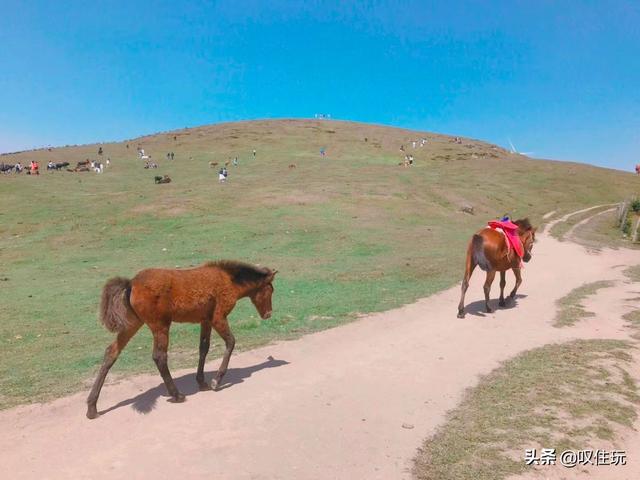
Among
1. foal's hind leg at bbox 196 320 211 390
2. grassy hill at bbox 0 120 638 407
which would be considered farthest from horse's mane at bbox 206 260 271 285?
grassy hill at bbox 0 120 638 407

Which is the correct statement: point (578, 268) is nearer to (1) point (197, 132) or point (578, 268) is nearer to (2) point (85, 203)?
(2) point (85, 203)

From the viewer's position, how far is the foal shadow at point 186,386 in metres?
6.93

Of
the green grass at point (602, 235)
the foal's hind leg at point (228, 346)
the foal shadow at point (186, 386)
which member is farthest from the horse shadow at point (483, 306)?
the green grass at point (602, 235)

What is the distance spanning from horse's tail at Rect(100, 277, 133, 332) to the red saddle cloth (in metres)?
10.6

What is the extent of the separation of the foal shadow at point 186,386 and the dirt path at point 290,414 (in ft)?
0.07

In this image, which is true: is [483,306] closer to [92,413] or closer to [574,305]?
[574,305]

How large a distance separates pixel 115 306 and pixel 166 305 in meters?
0.72

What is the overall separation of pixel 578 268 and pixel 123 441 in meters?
19.5

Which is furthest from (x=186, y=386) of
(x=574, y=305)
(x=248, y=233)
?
(x=248, y=233)

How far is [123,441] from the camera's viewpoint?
5832 millimetres

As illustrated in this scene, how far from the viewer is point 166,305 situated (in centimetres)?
684

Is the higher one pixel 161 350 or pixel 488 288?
pixel 488 288

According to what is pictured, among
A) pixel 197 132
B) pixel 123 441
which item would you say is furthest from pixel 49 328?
pixel 197 132

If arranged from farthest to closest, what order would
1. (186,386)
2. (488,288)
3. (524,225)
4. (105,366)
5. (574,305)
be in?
(524,225) < (574,305) < (488,288) < (186,386) < (105,366)
